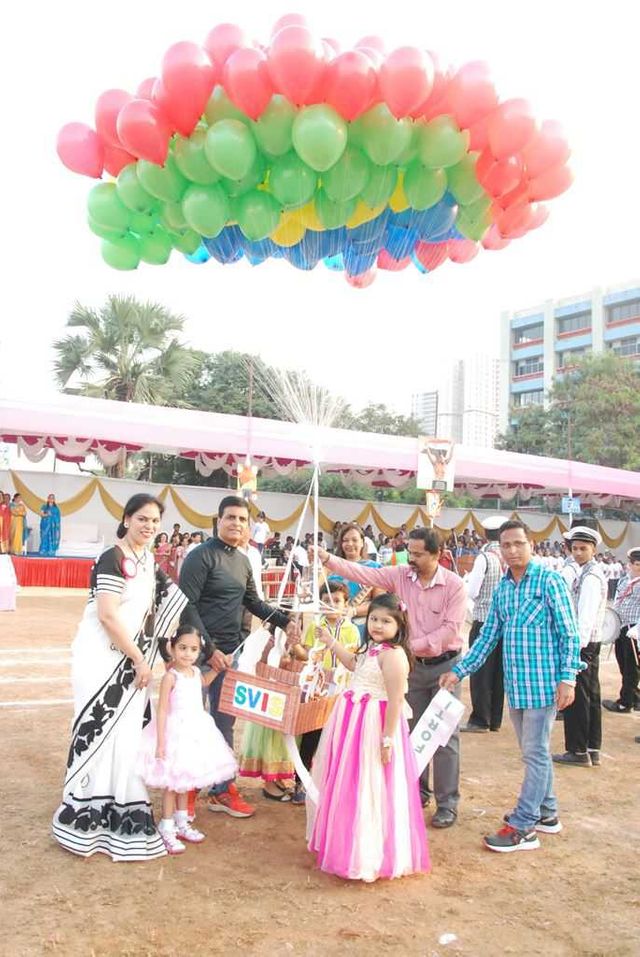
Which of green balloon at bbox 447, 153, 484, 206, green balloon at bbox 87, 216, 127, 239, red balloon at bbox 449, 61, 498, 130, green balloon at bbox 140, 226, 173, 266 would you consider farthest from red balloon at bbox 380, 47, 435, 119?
green balloon at bbox 87, 216, 127, 239

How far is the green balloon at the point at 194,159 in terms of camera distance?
4656 millimetres

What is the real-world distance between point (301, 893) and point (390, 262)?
469cm

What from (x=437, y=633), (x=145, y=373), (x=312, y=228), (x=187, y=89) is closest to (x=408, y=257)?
(x=312, y=228)

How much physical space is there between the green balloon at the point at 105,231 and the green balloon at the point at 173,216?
0.36 metres

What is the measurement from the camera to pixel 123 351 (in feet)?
68.6

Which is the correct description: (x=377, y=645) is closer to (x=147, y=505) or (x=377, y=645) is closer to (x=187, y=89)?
(x=147, y=505)

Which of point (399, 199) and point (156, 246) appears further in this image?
point (156, 246)

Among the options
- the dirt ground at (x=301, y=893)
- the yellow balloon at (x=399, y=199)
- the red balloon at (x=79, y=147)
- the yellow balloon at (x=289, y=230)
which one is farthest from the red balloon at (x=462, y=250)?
the dirt ground at (x=301, y=893)

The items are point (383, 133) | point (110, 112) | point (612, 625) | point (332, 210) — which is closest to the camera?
point (383, 133)

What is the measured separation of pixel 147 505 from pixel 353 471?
671 inches

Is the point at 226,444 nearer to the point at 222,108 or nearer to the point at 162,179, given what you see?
the point at 162,179

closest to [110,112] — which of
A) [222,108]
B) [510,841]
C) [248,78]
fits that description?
[222,108]

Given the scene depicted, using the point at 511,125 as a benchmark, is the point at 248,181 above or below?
below

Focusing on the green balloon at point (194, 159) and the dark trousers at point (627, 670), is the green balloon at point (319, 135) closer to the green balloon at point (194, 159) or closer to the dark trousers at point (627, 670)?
the green balloon at point (194, 159)
